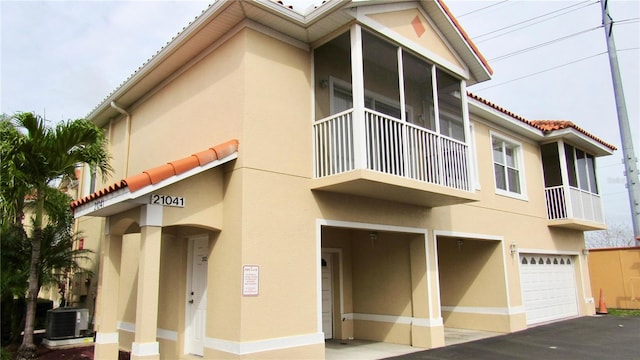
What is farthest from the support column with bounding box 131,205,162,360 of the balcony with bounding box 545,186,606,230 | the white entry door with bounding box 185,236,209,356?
the balcony with bounding box 545,186,606,230

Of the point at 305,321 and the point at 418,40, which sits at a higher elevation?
the point at 418,40

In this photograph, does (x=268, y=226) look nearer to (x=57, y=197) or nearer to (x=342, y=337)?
(x=342, y=337)

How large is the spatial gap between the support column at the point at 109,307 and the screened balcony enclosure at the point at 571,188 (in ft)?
44.7

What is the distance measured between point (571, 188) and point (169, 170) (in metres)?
13.9

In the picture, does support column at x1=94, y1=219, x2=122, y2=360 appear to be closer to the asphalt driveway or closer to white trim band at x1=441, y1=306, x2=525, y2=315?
the asphalt driveway

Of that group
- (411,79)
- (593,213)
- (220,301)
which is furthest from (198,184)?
(593,213)

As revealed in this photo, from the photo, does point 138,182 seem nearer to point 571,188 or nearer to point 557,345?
point 557,345

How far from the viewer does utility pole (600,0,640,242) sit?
723 inches

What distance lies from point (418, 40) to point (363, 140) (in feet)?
10.2

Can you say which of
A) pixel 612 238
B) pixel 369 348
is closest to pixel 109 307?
pixel 369 348

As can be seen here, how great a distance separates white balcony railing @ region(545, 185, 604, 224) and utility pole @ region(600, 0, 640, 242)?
9.41ft

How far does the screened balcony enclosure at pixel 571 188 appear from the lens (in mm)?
15938

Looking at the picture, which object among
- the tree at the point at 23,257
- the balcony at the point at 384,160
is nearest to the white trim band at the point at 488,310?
the balcony at the point at 384,160

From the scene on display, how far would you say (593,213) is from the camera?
17.2 m
